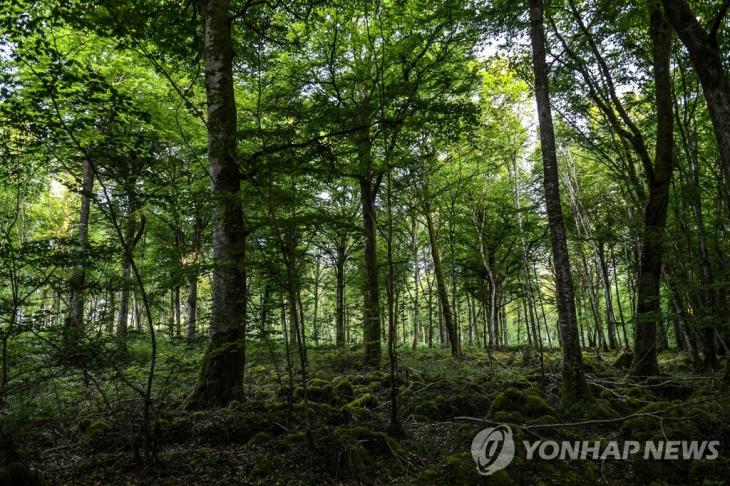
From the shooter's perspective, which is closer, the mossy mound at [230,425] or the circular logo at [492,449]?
the circular logo at [492,449]

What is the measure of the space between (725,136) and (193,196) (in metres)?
7.08

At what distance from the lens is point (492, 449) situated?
459cm

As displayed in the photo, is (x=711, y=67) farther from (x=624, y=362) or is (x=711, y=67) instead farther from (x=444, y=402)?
(x=624, y=362)

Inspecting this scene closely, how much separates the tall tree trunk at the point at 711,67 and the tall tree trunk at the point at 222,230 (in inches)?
255

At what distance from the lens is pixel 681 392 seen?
7777mm

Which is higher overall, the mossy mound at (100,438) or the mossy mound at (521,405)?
the mossy mound at (100,438)

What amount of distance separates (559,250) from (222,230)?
238 inches

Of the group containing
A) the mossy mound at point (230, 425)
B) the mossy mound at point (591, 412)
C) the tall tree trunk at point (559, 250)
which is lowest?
the mossy mound at point (591, 412)

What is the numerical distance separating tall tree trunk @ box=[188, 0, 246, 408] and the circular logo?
385 cm

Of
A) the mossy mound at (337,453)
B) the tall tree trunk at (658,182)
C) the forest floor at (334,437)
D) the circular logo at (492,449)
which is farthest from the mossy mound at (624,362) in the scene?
→ the mossy mound at (337,453)

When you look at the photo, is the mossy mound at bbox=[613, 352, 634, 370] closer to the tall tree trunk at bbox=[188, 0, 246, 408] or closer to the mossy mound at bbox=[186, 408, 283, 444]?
the mossy mound at bbox=[186, 408, 283, 444]

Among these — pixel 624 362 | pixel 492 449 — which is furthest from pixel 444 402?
pixel 624 362

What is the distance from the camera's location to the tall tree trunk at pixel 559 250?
21.4ft

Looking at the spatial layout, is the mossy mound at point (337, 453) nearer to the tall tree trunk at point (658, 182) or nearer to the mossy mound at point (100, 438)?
the mossy mound at point (100, 438)
